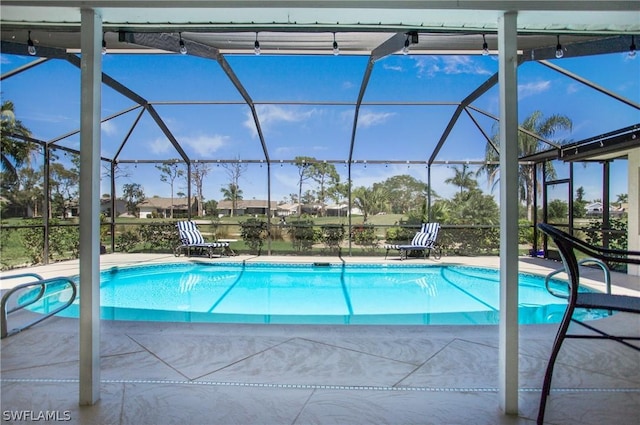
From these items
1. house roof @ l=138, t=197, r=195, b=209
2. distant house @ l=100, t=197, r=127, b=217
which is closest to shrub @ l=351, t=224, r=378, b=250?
house roof @ l=138, t=197, r=195, b=209

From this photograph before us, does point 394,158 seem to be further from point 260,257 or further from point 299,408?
point 299,408

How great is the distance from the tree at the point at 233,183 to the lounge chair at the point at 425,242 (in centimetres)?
452

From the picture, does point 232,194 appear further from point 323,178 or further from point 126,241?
point 126,241

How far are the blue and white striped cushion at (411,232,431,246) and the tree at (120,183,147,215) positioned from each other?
7.64 m

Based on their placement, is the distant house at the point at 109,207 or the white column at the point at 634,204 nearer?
the white column at the point at 634,204

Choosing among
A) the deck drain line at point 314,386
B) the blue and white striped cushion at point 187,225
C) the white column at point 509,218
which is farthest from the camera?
the blue and white striped cushion at point 187,225

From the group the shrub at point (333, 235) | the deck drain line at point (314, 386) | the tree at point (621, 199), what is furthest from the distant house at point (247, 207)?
the tree at point (621, 199)

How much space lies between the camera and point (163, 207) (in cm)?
1009

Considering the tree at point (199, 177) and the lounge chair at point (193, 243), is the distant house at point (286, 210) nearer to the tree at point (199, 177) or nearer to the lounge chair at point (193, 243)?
the lounge chair at point (193, 243)

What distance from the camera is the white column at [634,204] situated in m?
5.98

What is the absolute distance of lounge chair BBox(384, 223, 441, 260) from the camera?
871 centimetres

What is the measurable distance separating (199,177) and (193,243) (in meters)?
2.16

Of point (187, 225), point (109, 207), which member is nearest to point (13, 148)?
point (109, 207)

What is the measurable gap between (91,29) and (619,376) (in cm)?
362
